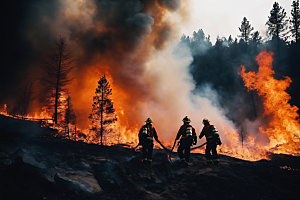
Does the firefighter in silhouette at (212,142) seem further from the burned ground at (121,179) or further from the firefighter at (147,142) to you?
the firefighter at (147,142)

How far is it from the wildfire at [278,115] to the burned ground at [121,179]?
52.1 ft

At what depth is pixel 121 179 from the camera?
24.3 feet

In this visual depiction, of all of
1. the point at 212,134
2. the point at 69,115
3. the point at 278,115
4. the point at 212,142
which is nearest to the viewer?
the point at 212,142

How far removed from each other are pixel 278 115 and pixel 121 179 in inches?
1276

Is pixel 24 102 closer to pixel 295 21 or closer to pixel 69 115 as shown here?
pixel 69 115

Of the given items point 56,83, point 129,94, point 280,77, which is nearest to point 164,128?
point 129,94

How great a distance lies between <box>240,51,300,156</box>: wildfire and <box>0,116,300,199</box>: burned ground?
15884 millimetres

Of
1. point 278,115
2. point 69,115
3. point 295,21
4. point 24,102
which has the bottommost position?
point 69,115

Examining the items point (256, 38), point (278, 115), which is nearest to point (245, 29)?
point (256, 38)

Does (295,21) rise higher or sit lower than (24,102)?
higher

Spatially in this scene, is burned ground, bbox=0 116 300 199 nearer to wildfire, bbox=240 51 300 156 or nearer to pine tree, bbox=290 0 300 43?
wildfire, bbox=240 51 300 156

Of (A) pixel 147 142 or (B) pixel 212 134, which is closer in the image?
(A) pixel 147 142

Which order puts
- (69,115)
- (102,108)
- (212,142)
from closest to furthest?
(212,142)
(102,108)
(69,115)

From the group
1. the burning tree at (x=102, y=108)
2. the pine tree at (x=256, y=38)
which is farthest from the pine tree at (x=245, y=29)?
the burning tree at (x=102, y=108)
